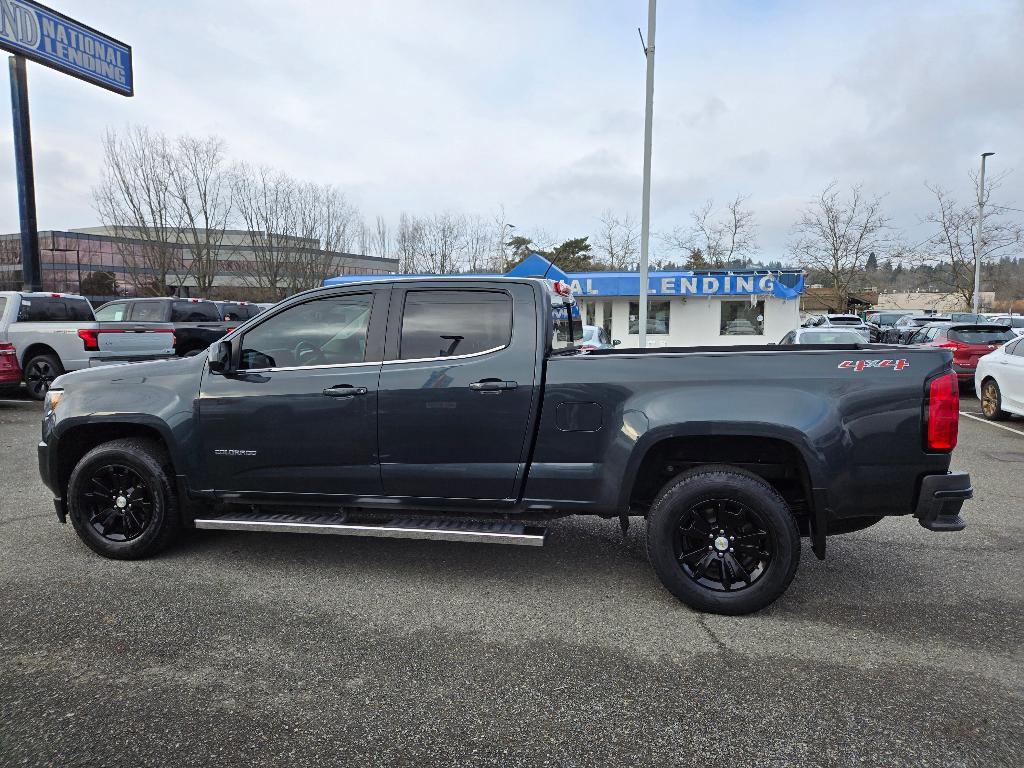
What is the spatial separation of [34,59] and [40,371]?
10.7 m

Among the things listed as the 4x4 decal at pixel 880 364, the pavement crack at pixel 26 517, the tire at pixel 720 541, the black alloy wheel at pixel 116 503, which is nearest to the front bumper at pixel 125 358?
the pavement crack at pixel 26 517

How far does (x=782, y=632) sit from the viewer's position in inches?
138

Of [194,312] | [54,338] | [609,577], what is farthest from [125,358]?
[609,577]

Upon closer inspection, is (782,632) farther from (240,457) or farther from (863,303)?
(863,303)

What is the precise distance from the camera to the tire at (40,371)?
11.9 m

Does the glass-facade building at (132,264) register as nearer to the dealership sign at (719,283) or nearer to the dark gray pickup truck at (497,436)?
the dealership sign at (719,283)

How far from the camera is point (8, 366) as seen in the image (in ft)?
35.3

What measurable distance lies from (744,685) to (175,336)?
12715 mm

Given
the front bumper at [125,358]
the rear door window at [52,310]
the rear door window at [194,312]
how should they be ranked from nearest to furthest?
the front bumper at [125,358], the rear door window at [52,310], the rear door window at [194,312]

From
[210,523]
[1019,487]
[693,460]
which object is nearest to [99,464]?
[210,523]

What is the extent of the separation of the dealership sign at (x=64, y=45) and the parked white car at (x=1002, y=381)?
23204 mm

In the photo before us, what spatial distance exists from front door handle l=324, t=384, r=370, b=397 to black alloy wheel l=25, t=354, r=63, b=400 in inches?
421

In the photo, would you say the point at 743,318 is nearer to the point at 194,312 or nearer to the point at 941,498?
the point at 194,312

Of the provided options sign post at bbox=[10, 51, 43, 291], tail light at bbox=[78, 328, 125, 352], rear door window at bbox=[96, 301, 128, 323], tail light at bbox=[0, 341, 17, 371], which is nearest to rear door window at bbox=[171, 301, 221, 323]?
rear door window at bbox=[96, 301, 128, 323]
